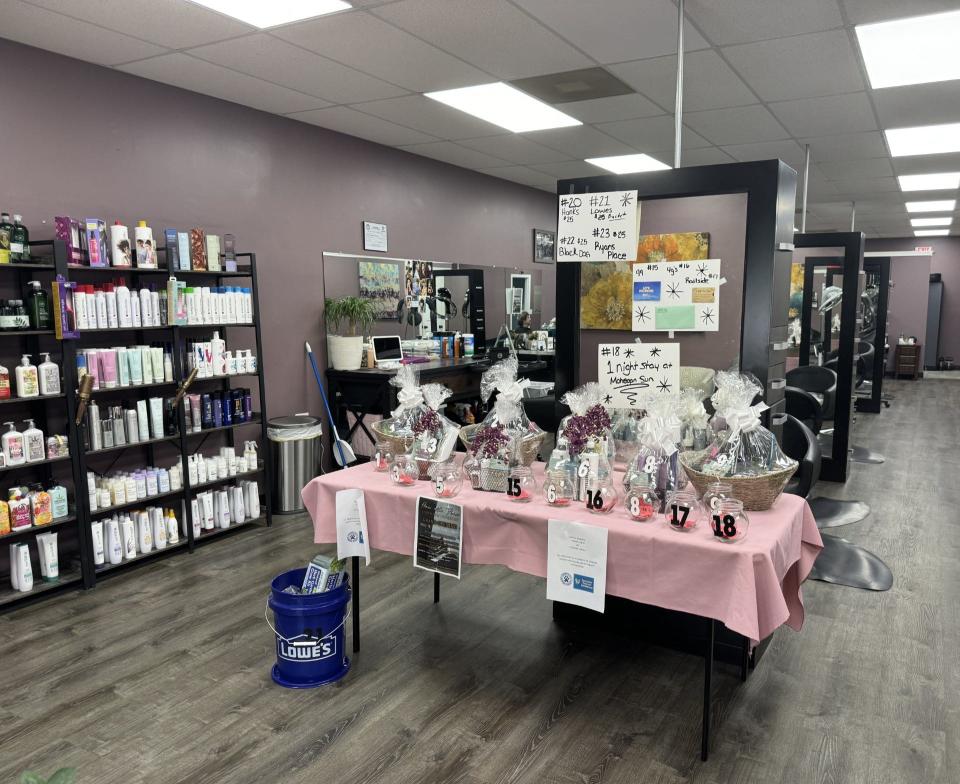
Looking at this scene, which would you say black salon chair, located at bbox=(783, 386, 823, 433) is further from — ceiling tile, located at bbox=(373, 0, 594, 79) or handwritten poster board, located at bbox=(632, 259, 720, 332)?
ceiling tile, located at bbox=(373, 0, 594, 79)

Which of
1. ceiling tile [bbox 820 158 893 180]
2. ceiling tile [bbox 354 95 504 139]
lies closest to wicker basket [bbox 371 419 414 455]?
ceiling tile [bbox 354 95 504 139]

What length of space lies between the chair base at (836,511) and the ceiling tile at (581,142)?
3.21 m

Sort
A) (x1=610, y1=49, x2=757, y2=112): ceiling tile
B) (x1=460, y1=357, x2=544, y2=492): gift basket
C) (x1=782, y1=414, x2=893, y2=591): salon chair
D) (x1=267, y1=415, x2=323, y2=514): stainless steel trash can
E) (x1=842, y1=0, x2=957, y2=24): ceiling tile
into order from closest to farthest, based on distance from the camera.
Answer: (x1=460, y1=357, x2=544, y2=492): gift basket, (x1=842, y1=0, x2=957, y2=24): ceiling tile, (x1=782, y1=414, x2=893, y2=591): salon chair, (x1=610, y1=49, x2=757, y2=112): ceiling tile, (x1=267, y1=415, x2=323, y2=514): stainless steel trash can

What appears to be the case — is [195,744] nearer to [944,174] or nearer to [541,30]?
[541,30]

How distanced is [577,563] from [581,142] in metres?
4.42

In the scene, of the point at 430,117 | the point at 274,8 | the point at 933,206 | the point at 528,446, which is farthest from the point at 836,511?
the point at 933,206

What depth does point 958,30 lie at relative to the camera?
329 centimetres

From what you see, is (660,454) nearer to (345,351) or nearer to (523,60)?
(523,60)

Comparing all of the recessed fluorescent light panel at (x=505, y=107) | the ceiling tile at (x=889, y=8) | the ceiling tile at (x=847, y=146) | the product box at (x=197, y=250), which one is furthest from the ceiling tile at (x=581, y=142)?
the product box at (x=197, y=250)

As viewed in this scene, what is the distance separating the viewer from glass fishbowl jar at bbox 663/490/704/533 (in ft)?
7.02

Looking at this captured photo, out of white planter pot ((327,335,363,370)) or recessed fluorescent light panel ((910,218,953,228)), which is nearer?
white planter pot ((327,335,363,370))

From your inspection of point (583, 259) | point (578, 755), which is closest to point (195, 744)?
point (578, 755)

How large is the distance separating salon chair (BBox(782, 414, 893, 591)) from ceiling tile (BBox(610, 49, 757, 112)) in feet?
6.55

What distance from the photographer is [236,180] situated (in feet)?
15.4
